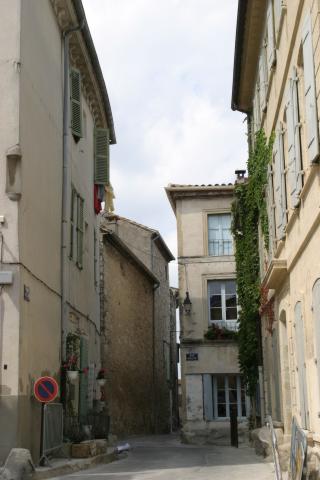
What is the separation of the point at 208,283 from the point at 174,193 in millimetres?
3327

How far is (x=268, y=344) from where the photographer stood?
16516 millimetres

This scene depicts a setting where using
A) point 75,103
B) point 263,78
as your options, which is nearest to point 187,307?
point 75,103

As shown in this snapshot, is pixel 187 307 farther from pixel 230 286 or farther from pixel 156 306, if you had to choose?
pixel 156 306

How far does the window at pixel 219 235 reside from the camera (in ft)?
83.7

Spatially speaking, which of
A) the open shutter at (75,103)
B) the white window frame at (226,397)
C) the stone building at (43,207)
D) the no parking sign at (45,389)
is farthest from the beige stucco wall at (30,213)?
the white window frame at (226,397)

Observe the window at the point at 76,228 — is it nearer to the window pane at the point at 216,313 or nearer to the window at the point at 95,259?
the window at the point at 95,259

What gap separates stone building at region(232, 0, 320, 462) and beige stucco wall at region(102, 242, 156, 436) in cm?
850

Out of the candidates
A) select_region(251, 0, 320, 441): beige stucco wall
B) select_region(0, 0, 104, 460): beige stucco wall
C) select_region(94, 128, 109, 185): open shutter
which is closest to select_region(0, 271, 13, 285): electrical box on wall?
select_region(0, 0, 104, 460): beige stucco wall

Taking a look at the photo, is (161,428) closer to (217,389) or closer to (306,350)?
(217,389)

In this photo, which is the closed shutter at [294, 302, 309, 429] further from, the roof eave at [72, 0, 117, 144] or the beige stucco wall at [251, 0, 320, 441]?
the roof eave at [72, 0, 117, 144]

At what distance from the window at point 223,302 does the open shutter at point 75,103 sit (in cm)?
952

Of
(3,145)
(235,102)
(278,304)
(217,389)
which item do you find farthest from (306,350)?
(217,389)

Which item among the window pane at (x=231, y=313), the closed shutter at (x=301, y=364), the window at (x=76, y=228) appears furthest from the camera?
the window pane at (x=231, y=313)

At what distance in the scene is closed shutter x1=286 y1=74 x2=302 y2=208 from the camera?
991cm
